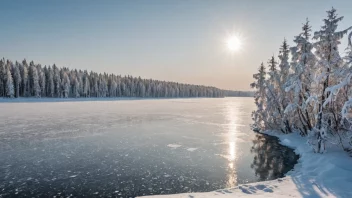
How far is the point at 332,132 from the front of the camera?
62.5 ft

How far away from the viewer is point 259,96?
33.2 meters

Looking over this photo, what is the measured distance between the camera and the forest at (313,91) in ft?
51.0

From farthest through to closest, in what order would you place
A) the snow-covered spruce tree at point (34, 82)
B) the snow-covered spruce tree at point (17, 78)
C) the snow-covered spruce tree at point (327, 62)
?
the snow-covered spruce tree at point (34, 82) → the snow-covered spruce tree at point (17, 78) → the snow-covered spruce tree at point (327, 62)

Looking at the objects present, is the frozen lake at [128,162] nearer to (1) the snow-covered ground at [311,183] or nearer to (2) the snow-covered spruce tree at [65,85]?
(1) the snow-covered ground at [311,183]

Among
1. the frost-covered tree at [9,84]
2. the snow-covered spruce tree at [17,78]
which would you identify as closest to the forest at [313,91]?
the frost-covered tree at [9,84]

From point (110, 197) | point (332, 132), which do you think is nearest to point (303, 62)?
point (332, 132)

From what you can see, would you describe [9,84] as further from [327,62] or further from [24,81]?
[327,62]

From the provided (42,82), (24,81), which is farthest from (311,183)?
(42,82)

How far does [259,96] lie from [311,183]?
2211cm

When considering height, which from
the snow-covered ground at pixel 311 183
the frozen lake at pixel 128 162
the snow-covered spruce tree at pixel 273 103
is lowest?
the frozen lake at pixel 128 162

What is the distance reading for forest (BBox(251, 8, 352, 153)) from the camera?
15.6m

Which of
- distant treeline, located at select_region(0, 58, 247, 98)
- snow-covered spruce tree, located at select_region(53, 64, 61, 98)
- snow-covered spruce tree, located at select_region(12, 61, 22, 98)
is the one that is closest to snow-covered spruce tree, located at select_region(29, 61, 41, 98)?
distant treeline, located at select_region(0, 58, 247, 98)

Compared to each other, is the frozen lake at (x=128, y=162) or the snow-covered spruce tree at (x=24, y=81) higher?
the snow-covered spruce tree at (x=24, y=81)

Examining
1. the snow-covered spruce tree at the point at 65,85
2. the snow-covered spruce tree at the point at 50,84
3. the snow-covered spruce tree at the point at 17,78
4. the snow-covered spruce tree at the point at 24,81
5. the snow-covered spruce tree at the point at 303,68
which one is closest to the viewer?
the snow-covered spruce tree at the point at 303,68
